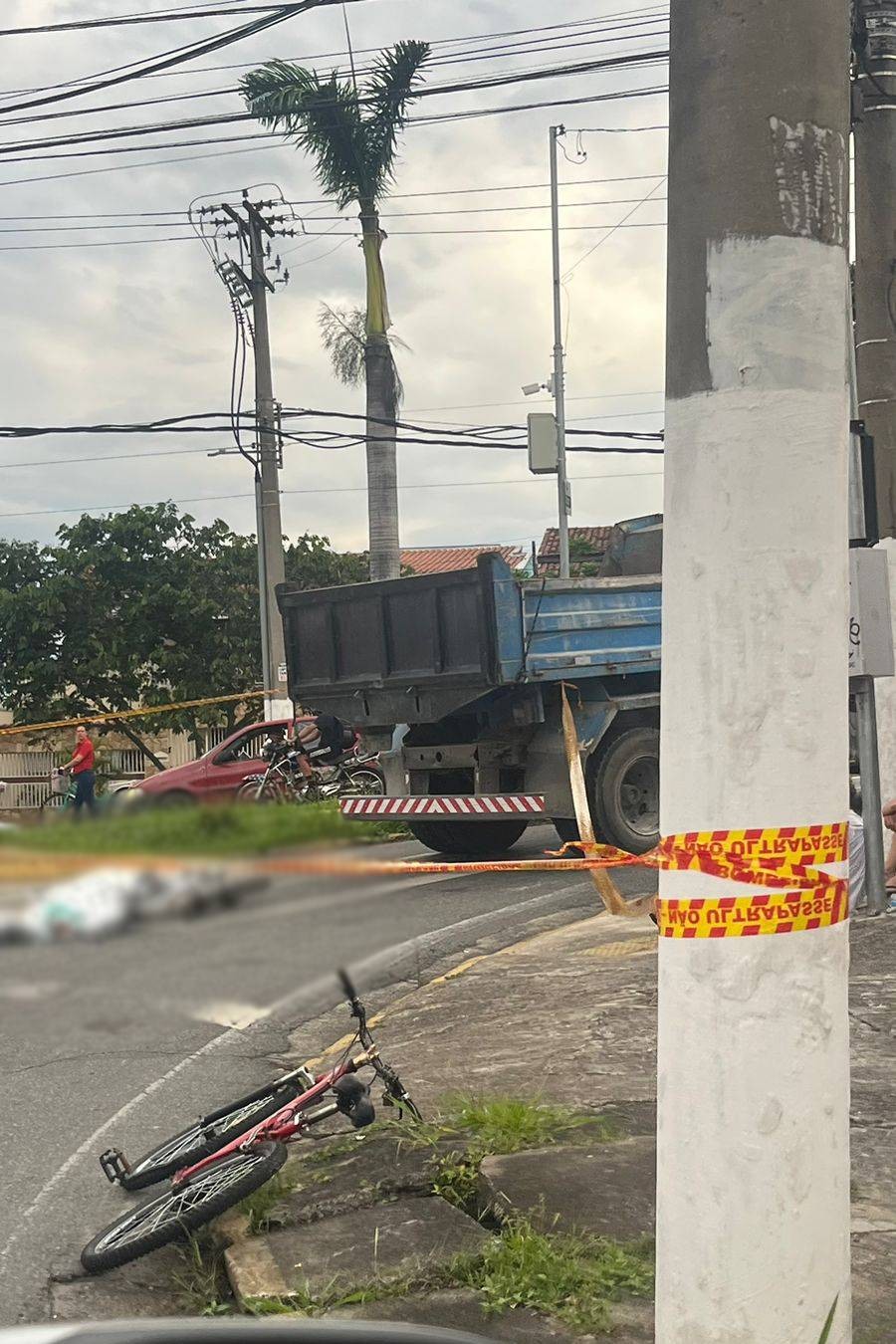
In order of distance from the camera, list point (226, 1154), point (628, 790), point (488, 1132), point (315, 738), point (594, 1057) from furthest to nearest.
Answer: point (628, 790), point (594, 1057), point (488, 1132), point (226, 1154), point (315, 738)

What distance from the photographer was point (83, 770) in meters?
1.23

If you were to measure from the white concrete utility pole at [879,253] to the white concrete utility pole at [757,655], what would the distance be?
646 centimetres

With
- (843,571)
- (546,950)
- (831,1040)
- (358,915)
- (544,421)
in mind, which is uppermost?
(544,421)

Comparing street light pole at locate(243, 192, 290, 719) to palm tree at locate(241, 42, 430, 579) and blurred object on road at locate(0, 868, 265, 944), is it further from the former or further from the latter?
blurred object on road at locate(0, 868, 265, 944)

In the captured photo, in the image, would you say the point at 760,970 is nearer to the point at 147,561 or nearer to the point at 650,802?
the point at 650,802

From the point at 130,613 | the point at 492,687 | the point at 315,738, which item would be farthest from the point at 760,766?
the point at 130,613

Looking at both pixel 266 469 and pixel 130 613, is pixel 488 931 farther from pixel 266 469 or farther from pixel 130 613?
pixel 130 613

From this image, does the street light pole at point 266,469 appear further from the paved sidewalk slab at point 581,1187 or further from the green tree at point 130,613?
the paved sidewalk slab at point 581,1187

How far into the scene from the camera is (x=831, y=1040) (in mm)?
2887

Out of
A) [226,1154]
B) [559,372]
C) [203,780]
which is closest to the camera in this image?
[203,780]

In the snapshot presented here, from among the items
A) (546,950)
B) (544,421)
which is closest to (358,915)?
(546,950)

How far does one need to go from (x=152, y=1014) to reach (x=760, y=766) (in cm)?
207

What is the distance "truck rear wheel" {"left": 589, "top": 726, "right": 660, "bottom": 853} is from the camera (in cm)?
1277

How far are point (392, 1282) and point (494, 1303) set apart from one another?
33 centimetres
